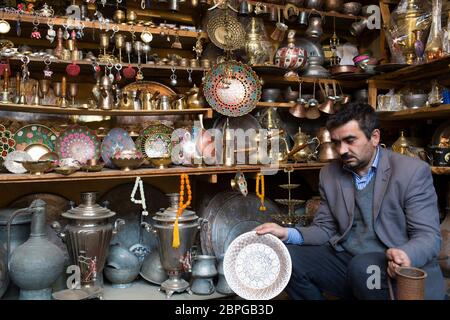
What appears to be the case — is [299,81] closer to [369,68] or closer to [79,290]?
[369,68]

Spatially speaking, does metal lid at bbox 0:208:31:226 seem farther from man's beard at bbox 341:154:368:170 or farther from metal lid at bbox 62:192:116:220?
man's beard at bbox 341:154:368:170

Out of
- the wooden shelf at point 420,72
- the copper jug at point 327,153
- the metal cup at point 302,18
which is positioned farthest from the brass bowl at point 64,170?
the wooden shelf at point 420,72

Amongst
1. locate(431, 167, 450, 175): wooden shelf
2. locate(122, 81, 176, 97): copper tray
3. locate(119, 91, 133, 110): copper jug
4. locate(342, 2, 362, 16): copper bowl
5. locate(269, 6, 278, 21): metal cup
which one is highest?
locate(342, 2, 362, 16): copper bowl

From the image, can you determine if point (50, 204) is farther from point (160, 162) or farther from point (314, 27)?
point (314, 27)

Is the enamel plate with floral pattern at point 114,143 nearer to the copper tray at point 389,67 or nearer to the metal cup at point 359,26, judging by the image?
the copper tray at point 389,67

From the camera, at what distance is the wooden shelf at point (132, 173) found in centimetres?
233

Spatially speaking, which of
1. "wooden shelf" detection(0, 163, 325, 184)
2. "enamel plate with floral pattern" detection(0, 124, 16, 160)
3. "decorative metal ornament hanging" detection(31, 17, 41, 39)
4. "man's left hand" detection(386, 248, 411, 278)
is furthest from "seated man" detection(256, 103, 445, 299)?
"decorative metal ornament hanging" detection(31, 17, 41, 39)

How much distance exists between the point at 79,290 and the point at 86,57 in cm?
143

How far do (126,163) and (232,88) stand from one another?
2.97 feet

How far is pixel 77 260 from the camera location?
2432mm

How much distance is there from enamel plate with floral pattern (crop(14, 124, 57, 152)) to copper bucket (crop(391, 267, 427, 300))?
2.16 metres

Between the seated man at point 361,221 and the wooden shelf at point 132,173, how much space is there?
758 mm

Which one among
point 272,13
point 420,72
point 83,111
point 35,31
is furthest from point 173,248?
point 420,72

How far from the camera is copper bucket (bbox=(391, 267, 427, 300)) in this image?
1506 mm
